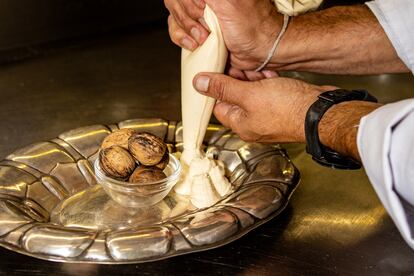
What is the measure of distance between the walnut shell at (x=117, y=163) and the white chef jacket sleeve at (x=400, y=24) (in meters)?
0.41

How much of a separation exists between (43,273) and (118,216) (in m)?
0.12

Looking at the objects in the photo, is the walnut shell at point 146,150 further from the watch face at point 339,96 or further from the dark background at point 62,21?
the dark background at point 62,21

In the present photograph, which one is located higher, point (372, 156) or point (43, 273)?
point (372, 156)

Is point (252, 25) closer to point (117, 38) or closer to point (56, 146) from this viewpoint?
point (56, 146)

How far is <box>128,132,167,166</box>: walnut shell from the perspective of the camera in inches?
28.4

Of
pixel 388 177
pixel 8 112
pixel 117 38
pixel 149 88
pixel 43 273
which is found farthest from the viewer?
pixel 117 38

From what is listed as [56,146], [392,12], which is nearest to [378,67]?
[392,12]

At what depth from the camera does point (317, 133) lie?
654mm

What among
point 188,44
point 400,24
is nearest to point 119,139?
point 188,44

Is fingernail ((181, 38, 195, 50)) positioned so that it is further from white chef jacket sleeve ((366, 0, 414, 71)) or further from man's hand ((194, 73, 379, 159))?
white chef jacket sleeve ((366, 0, 414, 71))

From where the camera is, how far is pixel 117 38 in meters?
1.52

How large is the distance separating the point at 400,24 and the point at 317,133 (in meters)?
0.28

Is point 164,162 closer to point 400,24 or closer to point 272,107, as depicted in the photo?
point 272,107

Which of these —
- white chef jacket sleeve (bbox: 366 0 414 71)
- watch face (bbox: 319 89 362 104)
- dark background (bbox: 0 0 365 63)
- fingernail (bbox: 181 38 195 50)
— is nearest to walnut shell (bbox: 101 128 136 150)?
fingernail (bbox: 181 38 195 50)
